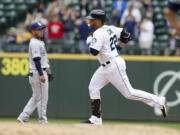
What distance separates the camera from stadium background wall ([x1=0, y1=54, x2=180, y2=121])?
1242 centimetres

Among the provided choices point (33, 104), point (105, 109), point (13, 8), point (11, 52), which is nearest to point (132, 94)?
point (33, 104)

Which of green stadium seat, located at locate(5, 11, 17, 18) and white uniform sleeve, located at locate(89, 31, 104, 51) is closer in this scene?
white uniform sleeve, located at locate(89, 31, 104, 51)

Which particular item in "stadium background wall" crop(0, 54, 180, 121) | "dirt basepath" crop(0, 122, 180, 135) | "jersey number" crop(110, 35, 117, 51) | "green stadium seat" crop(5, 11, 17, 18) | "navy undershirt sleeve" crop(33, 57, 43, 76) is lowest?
"stadium background wall" crop(0, 54, 180, 121)

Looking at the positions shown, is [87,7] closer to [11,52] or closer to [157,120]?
[11,52]

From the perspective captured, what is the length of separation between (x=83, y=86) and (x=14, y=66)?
1821mm

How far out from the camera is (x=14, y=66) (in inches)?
500

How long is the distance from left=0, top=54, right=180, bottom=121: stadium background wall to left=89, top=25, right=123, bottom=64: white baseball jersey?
13.0 feet

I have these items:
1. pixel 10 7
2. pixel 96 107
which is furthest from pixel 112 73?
pixel 10 7

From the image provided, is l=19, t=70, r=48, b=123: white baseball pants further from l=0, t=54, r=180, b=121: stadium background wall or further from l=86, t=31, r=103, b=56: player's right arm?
l=0, t=54, r=180, b=121: stadium background wall

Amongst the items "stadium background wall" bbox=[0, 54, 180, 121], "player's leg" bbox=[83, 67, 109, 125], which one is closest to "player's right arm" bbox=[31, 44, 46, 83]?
"player's leg" bbox=[83, 67, 109, 125]

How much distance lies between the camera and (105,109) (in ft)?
41.0

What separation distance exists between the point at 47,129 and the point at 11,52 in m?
6.96

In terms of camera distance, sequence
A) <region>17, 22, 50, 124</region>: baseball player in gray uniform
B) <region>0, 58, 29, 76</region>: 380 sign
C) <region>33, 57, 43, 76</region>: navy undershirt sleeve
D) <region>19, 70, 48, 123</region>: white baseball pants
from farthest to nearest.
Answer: <region>0, 58, 29, 76</region>: 380 sign → <region>19, 70, 48, 123</region>: white baseball pants → <region>17, 22, 50, 124</region>: baseball player in gray uniform → <region>33, 57, 43, 76</region>: navy undershirt sleeve

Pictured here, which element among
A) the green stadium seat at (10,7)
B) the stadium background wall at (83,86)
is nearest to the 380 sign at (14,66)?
the stadium background wall at (83,86)
